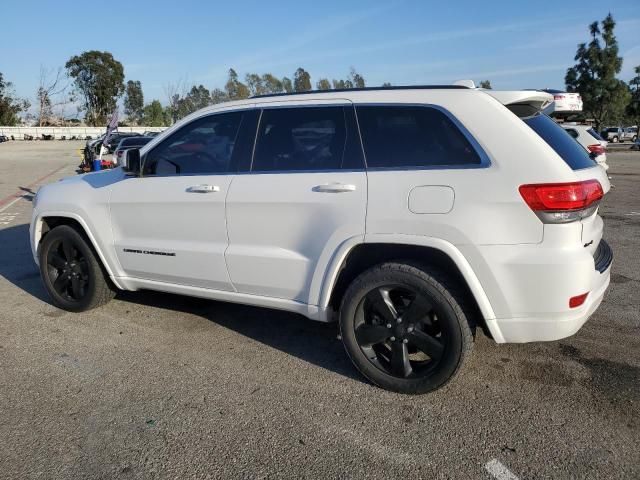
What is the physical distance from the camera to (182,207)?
3822 mm

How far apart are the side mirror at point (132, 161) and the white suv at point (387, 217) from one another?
0.01 metres

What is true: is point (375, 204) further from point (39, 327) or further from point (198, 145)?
point (39, 327)

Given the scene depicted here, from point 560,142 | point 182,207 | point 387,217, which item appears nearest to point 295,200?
point 387,217

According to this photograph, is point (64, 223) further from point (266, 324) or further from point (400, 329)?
point (400, 329)

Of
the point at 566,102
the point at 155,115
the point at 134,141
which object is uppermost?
the point at 155,115

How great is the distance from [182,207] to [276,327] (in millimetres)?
1280

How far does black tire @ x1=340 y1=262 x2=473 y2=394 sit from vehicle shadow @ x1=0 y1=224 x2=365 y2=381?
0.30m

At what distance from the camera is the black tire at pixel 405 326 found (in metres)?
2.98

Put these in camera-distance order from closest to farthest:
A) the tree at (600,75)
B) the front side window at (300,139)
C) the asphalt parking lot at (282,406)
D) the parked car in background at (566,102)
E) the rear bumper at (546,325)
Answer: the asphalt parking lot at (282,406) → the rear bumper at (546,325) → the front side window at (300,139) → the parked car in background at (566,102) → the tree at (600,75)

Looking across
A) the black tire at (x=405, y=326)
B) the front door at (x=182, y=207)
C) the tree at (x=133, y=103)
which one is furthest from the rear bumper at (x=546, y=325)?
the tree at (x=133, y=103)

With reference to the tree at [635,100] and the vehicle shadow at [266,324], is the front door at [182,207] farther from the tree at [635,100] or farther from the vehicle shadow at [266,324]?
the tree at [635,100]

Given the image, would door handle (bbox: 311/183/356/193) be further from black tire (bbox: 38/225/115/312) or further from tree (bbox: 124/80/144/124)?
tree (bbox: 124/80/144/124)

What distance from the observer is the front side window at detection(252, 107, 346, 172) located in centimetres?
336

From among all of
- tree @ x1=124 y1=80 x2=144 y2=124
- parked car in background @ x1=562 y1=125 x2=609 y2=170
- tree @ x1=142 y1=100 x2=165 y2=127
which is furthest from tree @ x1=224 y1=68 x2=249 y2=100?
parked car in background @ x1=562 y1=125 x2=609 y2=170
